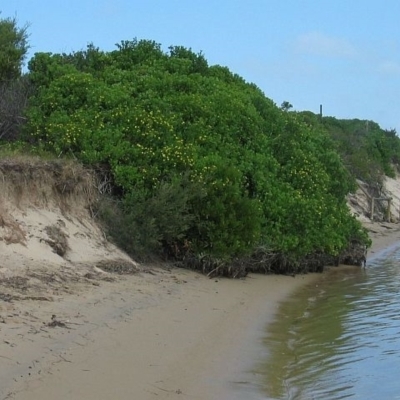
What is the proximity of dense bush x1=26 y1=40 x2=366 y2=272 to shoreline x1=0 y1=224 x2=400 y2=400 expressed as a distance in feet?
7.84

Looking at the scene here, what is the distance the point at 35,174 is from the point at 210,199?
12.6 ft

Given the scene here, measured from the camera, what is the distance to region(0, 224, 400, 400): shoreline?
7.44m

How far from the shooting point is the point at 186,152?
53.6 ft

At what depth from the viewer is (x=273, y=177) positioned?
18.1 meters

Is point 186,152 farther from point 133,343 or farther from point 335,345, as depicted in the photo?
point 133,343

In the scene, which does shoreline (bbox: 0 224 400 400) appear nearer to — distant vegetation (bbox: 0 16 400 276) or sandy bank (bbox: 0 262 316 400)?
sandy bank (bbox: 0 262 316 400)

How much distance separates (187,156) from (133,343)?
7.58m

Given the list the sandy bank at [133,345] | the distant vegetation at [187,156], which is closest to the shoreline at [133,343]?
→ the sandy bank at [133,345]

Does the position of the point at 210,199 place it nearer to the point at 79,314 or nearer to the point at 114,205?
the point at 114,205

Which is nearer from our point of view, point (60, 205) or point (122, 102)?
point (60, 205)

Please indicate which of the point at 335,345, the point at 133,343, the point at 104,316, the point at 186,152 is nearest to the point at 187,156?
the point at 186,152

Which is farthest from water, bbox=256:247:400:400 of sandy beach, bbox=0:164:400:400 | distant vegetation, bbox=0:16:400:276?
distant vegetation, bbox=0:16:400:276

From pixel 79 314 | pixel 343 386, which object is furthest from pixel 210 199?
pixel 343 386

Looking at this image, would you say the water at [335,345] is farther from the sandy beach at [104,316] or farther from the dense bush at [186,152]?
the dense bush at [186,152]
